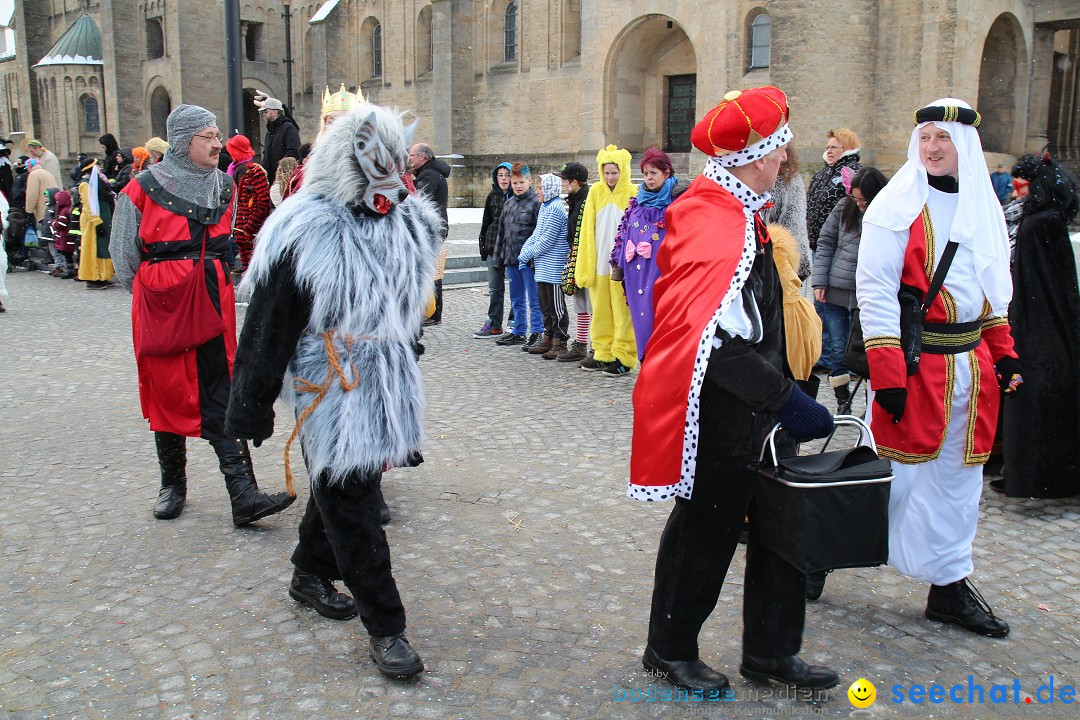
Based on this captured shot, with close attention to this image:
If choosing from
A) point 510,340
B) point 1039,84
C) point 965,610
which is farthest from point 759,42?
point 965,610

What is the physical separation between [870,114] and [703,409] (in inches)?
839

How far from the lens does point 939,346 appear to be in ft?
11.4

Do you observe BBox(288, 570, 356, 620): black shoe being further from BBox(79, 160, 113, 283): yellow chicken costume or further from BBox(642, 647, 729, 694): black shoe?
BBox(79, 160, 113, 283): yellow chicken costume

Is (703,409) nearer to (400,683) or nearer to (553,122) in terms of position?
(400,683)

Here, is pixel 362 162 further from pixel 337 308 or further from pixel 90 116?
pixel 90 116

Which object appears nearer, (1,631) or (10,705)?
(10,705)

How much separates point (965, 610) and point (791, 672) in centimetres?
99

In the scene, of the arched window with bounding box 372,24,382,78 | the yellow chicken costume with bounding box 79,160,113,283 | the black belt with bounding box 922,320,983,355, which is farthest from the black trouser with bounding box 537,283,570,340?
the arched window with bounding box 372,24,382,78

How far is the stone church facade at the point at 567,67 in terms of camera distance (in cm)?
2136

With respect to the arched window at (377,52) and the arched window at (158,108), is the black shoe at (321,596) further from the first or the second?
the arched window at (158,108)

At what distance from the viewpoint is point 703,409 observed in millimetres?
2809

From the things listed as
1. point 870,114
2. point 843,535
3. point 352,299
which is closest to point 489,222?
point 352,299

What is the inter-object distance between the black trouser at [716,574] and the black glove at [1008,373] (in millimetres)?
1377

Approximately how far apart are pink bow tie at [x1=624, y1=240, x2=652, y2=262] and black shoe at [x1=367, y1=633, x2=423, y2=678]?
466cm
